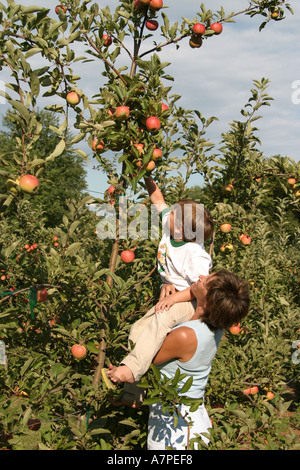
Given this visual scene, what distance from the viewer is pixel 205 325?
1.87 m

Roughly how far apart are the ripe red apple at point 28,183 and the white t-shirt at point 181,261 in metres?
0.98

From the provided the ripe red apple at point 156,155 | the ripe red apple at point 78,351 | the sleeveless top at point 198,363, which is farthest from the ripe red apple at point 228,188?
the ripe red apple at point 78,351

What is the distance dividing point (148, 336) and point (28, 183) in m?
0.89

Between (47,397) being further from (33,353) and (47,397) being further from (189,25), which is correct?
(189,25)

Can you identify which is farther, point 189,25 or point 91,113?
point 189,25

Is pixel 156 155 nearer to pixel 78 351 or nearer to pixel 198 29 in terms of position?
pixel 198 29

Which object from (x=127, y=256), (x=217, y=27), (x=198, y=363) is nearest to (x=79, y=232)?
(x=127, y=256)

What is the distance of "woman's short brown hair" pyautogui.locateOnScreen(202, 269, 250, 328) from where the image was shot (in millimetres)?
1775

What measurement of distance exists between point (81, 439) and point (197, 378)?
23.8 inches

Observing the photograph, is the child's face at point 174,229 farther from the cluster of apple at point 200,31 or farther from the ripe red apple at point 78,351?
the cluster of apple at point 200,31

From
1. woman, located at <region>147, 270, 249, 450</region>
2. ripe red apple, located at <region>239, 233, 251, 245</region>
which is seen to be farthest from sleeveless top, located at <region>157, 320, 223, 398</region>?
ripe red apple, located at <region>239, 233, 251, 245</region>

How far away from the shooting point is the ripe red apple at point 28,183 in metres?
1.49

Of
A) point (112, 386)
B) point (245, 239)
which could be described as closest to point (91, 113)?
point (112, 386)

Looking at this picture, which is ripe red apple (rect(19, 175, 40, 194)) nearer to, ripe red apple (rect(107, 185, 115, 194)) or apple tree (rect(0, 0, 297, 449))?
apple tree (rect(0, 0, 297, 449))
